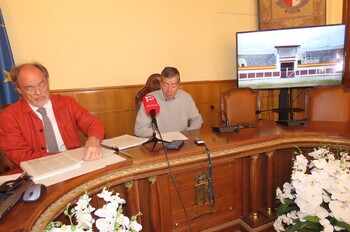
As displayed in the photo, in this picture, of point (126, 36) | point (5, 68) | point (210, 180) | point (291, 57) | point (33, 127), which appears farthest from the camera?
point (291, 57)

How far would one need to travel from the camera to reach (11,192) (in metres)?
0.96

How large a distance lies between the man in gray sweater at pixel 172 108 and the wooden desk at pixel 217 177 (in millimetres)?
416

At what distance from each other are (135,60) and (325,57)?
250 centimetres

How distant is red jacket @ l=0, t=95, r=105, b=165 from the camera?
5.21ft

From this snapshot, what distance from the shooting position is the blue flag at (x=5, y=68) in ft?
7.95

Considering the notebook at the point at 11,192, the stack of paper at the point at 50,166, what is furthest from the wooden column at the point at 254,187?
the notebook at the point at 11,192


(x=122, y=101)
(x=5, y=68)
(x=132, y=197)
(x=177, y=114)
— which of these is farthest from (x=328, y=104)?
(x=5, y=68)

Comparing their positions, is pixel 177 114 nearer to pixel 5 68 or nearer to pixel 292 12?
pixel 5 68

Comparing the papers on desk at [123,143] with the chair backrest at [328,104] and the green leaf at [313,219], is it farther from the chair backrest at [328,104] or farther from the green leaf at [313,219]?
the chair backrest at [328,104]

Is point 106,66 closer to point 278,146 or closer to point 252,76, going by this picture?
point 252,76

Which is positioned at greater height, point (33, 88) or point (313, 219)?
point (33, 88)

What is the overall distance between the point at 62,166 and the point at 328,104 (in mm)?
2351

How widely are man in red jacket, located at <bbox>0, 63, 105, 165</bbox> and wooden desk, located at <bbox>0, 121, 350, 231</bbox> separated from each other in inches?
10.6

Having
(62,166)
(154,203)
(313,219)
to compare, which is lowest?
(154,203)
